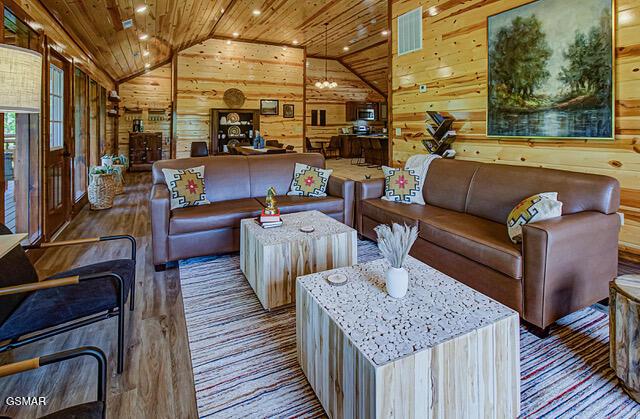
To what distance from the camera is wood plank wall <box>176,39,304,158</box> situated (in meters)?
8.51

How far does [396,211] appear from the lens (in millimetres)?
3238

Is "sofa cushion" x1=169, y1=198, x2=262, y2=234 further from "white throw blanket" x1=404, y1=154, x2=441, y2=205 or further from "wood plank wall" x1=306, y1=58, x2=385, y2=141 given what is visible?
"wood plank wall" x1=306, y1=58, x2=385, y2=141

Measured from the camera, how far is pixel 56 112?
4418mm

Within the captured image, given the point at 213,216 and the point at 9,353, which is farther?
the point at 213,216

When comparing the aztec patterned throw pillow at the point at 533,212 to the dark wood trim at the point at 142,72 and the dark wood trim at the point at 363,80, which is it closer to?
the dark wood trim at the point at 142,72

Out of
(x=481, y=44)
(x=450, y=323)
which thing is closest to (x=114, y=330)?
(x=450, y=323)

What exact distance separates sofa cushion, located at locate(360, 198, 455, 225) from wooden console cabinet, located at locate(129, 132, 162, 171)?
857 centimetres

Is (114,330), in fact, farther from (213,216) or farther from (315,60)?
(315,60)

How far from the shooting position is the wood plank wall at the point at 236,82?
8.51 metres

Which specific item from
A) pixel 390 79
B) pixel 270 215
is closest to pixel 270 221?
pixel 270 215

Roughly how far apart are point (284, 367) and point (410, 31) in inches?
206

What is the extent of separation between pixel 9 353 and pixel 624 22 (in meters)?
4.97

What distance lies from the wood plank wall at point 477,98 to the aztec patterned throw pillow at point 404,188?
1405mm

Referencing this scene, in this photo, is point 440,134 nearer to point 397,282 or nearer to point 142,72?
point 397,282
